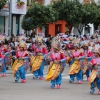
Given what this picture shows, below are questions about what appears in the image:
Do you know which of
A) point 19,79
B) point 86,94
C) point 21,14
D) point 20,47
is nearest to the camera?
point 86,94

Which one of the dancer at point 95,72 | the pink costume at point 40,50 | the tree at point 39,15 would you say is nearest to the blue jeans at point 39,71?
the pink costume at point 40,50

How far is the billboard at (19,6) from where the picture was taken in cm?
4391

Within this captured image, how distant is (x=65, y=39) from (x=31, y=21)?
9.97 metres

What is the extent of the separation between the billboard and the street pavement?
2357cm

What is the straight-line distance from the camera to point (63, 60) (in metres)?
18.0

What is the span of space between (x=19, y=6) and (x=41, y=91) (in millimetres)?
27901

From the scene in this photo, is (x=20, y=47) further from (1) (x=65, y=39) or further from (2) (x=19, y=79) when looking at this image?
(1) (x=65, y=39)

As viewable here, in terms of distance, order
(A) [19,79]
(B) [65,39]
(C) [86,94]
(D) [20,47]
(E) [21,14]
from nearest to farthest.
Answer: (C) [86,94], (D) [20,47], (A) [19,79], (B) [65,39], (E) [21,14]

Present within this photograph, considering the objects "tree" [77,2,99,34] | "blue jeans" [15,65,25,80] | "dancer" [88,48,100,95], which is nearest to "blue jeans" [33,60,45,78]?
"blue jeans" [15,65,25,80]

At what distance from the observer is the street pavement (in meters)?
15.5

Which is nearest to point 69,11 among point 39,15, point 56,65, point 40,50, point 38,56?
point 39,15

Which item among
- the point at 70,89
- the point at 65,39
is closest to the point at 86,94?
the point at 70,89

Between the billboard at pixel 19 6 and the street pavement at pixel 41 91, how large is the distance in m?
23.6

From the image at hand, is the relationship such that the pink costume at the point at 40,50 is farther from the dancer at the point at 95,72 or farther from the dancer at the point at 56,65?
the dancer at the point at 95,72
